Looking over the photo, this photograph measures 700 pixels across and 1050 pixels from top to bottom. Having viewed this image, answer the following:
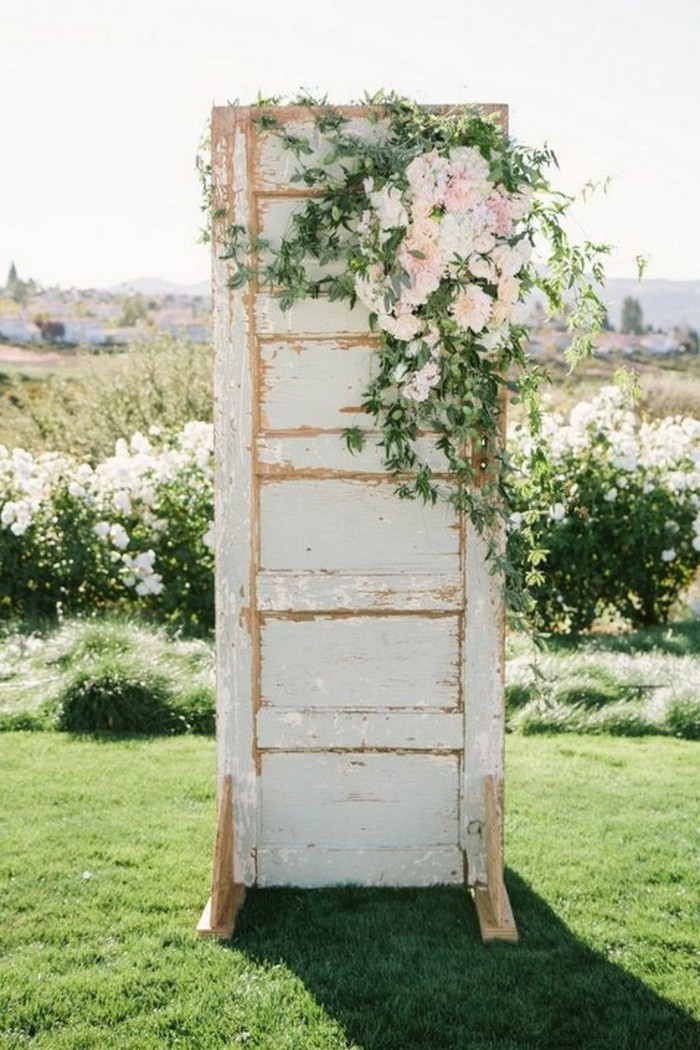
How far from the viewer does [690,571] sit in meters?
8.21

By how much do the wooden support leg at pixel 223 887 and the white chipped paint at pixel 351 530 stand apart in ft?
2.56

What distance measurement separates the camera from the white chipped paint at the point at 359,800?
369cm

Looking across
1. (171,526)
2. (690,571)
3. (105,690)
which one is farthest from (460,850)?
(690,571)

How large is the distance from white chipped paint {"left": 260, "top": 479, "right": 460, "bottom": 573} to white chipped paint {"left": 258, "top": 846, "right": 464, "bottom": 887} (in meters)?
0.95

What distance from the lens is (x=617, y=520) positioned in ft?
25.6

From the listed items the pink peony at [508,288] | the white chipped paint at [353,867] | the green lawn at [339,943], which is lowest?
the green lawn at [339,943]

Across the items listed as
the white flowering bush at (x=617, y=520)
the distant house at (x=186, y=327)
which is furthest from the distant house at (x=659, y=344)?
the white flowering bush at (x=617, y=520)

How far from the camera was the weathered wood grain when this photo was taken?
11.9 ft

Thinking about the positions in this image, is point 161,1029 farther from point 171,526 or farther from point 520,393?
point 171,526

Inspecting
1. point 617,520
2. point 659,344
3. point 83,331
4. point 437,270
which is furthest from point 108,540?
point 659,344

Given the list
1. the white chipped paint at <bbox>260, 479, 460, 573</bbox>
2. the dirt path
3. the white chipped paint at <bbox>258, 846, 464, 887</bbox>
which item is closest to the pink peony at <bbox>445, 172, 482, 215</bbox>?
the white chipped paint at <bbox>260, 479, 460, 573</bbox>

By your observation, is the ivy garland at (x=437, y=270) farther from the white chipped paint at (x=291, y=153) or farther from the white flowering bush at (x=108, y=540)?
the white flowering bush at (x=108, y=540)

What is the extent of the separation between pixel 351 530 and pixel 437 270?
878mm

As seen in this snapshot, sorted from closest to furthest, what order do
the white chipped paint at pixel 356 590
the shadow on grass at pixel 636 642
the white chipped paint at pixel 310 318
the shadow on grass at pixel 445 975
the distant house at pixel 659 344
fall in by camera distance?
the shadow on grass at pixel 445 975 → the white chipped paint at pixel 310 318 → the white chipped paint at pixel 356 590 → the shadow on grass at pixel 636 642 → the distant house at pixel 659 344
